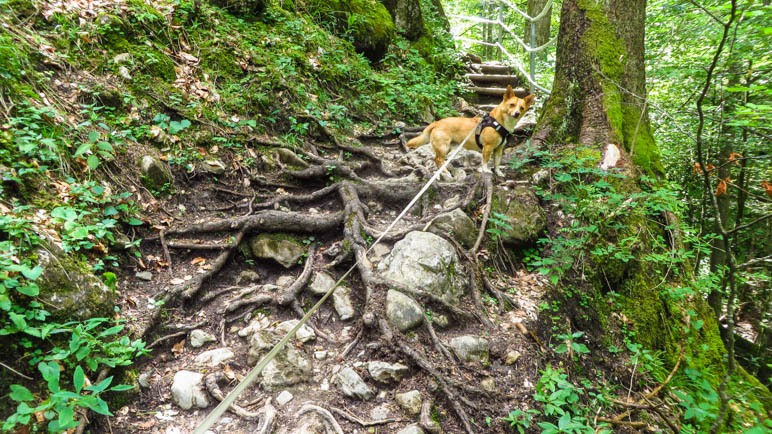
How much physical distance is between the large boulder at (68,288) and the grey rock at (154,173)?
53.1 inches

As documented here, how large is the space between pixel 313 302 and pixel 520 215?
7.89 ft

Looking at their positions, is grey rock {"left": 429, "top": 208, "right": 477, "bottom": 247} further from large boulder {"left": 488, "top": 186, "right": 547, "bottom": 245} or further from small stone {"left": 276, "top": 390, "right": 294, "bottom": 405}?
small stone {"left": 276, "top": 390, "right": 294, "bottom": 405}

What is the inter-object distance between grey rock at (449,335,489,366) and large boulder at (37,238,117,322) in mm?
2539

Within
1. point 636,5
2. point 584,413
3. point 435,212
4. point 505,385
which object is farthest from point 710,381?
point 636,5

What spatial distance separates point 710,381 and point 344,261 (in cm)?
347

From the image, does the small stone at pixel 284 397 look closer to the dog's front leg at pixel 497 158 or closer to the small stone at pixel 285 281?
the small stone at pixel 285 281

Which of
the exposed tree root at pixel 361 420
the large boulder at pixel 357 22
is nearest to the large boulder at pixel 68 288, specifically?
the exposed tree root at pixel 361 420

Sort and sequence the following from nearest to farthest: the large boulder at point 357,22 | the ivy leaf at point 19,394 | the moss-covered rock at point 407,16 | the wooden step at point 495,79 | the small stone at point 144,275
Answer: the ivy leaf at point 19,394 < the small stone at point 144,275 < the large boulder at point 357,22 < the moss-covered rock at point 407,16 < the wooden step at point 495,79

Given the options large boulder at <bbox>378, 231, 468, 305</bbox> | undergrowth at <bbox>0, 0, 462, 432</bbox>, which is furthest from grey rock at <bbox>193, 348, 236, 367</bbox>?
large boulder at <bbox>378, 231, 468, 305</bbox>

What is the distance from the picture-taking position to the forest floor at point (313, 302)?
2.34 m

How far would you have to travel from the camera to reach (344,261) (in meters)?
3.50

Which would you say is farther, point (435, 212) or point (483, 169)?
point (483, 169)

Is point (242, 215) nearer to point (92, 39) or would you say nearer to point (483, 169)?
point (92, 39)

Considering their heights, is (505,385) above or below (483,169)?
below
